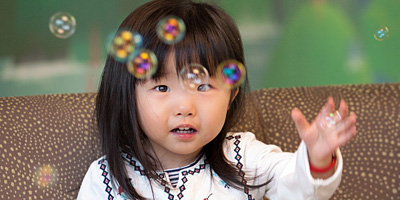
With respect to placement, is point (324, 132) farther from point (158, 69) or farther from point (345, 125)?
point (158, 69)

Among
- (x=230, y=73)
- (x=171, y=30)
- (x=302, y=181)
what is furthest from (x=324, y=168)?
(x=171, y=30)

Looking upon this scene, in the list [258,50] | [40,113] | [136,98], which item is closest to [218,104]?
[136,98]

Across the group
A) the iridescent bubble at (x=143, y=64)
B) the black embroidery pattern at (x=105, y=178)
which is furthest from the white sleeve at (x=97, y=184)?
the iridescent bubble at (x=143, y=64)

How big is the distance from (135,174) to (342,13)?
1.23 meters

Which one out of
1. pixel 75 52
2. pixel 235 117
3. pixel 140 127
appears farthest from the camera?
pixel 75 52

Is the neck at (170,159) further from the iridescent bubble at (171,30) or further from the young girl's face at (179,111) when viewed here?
the iridescent bubble at (171,30)

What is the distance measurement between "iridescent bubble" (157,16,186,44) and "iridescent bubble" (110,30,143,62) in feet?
0.16

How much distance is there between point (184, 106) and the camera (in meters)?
1.01

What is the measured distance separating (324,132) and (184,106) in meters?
0.27

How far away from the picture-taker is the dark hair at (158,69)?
1.07 m

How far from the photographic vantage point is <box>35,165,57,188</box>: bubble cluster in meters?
1.23

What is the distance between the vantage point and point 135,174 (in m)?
1.17

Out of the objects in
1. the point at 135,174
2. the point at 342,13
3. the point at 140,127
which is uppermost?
the point at 342,13

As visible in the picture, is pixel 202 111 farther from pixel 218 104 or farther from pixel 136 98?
pixel 136 98
